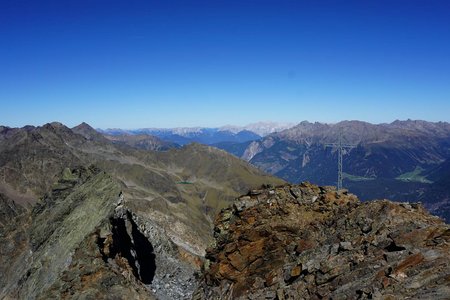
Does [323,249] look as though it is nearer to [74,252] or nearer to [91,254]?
[91,254]

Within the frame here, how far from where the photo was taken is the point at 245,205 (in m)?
38.2

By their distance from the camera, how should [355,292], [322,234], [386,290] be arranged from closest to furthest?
[386,290], [355,292], [322,234]

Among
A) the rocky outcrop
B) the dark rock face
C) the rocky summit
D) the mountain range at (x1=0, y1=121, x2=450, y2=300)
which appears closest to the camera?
the rocky summit

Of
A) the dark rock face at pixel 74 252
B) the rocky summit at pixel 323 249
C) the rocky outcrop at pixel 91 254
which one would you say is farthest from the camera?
the rocky outcrop at pixel 91 254

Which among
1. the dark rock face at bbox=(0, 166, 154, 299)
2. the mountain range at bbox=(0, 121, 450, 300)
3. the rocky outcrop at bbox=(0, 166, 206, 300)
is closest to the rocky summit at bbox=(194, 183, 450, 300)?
the mountain range at bbox=(0, 121, 450, 300)

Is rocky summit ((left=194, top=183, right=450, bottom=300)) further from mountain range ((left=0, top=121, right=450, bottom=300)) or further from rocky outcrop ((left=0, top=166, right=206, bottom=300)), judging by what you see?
rocky outcrop ((left=0, top=166, right=206, bottom=300))

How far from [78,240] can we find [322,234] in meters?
26.8

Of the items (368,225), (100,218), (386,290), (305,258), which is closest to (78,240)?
(100,218)

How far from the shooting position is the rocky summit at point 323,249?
847 inches

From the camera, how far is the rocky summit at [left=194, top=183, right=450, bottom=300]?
21.5m

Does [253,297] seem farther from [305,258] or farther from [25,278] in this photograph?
[25,278]

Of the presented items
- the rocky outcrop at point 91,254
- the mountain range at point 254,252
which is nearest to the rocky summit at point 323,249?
the mountain range at point 254,252

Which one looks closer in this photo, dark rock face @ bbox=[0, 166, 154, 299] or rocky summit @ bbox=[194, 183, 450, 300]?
rocky summit @ bbox=[194, 183, 450, 300]

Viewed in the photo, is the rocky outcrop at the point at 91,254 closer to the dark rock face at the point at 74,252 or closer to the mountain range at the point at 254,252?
the dark rock face at the point at 74,252
